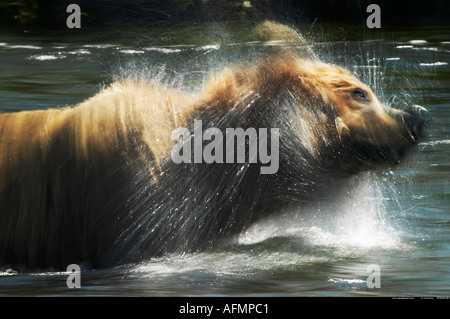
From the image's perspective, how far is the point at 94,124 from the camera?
18.8 ft

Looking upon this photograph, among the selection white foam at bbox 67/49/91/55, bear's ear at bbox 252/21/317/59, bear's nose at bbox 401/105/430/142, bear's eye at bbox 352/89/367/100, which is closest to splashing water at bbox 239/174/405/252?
bear's nose at bbox 401/105/430/142

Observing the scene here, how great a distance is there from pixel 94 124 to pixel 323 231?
157 cm

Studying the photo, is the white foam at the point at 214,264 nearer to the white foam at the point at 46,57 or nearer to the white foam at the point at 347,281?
the white foam at the point at 347,281

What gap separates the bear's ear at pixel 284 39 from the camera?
625 cm

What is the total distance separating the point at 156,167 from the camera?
18.8 feet

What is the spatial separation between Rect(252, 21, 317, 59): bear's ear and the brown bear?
319mm

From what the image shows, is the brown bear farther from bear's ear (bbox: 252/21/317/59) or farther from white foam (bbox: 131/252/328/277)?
bear's ear (bbox: 252/21/317/59)

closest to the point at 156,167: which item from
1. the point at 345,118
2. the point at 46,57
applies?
the point at 345,118

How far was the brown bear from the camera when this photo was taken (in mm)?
5715

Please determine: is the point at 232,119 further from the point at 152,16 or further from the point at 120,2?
the point at 152,16

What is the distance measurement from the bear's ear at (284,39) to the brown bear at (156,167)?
1.05ft

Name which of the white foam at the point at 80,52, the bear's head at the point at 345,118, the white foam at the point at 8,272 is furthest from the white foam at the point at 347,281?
the white foam at the point at 80,52

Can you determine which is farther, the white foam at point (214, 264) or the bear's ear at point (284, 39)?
the bear's ear at point (284, 39)

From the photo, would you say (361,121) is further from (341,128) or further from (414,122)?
(414,122)
